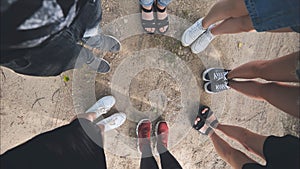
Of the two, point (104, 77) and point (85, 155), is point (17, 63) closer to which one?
point (85, 155)

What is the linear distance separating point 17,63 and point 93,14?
385 mm

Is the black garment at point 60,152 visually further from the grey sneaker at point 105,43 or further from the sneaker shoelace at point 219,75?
the sneaker shoelace at point 219,75

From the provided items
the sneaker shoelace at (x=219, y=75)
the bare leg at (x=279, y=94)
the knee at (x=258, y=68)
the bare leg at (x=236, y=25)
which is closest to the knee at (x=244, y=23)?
the bare leg at (x=236, y=25)

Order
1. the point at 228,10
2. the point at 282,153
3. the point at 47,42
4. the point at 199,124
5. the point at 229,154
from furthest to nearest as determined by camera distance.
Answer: the point at 199,124 → the point at 229,154 → the point at 228,10 → the point at 282,153 → the point at 47,42

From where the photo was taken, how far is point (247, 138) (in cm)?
174

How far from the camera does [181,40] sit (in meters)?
2.07

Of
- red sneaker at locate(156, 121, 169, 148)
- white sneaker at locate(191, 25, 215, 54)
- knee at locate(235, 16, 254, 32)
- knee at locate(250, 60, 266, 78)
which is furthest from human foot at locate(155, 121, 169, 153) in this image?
knee at locate(235, 16, 254, 32)

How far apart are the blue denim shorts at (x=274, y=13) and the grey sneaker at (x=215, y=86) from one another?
2.05 feet

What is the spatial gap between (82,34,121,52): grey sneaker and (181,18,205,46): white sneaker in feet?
1.28

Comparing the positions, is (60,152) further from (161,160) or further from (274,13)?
(274,13)

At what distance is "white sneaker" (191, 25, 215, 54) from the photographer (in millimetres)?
1947

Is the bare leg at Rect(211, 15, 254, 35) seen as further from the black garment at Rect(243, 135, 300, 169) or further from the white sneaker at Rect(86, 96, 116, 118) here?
the white sneaker at Rect(86, 96, 116, 118)

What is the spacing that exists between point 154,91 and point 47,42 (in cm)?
102

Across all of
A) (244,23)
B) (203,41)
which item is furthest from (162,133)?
(244,23)
